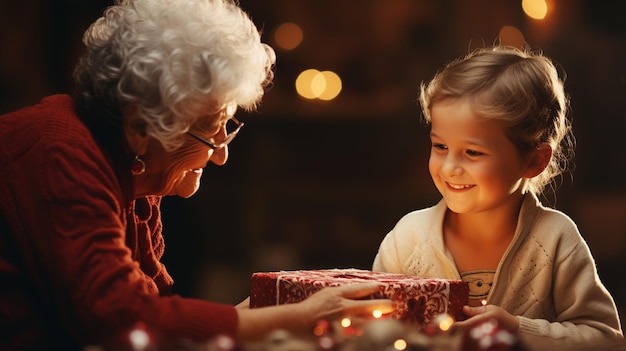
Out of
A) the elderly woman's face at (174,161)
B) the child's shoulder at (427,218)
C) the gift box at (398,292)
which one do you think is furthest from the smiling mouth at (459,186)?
the elderly woman's face at (174,161)

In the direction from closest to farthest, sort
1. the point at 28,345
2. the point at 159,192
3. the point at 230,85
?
the point at 28,345
the point at 230,85
the point at 159,192

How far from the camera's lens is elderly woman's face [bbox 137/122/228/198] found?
1590mm

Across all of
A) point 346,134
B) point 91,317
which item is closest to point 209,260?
point 346,134

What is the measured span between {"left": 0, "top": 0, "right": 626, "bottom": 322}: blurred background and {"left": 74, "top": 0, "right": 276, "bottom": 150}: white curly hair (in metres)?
1.82

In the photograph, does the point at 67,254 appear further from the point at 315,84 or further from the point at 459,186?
the point at 315,84

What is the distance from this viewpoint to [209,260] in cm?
359

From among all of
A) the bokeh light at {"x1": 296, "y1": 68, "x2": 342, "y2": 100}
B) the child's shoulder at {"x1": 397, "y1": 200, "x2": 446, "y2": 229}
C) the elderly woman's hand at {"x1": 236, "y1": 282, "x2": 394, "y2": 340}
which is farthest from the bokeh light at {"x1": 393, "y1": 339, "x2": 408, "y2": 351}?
the bokeh light at {"x1": 296, "y1": 68, "x2": 342, "y2": 100}

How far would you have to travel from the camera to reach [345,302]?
1.47 meters

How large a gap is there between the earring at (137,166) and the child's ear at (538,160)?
2.70ft

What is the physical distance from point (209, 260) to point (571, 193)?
4.91ft

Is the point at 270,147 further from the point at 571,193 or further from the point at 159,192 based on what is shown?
the point at 159,192

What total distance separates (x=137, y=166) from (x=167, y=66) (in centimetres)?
21

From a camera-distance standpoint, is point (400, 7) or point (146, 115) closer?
point (146, 115)

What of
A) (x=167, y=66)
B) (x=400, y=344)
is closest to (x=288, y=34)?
(x=167, y=66)
